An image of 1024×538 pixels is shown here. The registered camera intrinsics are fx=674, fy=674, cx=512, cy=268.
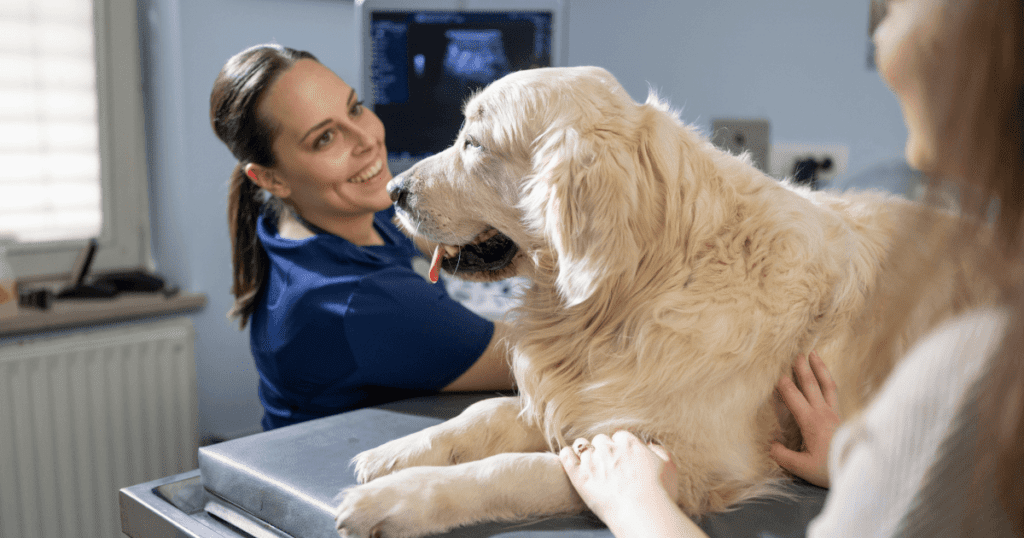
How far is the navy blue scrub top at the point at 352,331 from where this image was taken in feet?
4.34

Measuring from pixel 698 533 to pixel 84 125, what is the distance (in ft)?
8.71

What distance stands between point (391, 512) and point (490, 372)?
58 centimetres

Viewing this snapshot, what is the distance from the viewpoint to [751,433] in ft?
2.92

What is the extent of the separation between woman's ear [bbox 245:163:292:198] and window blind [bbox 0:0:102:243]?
1.35 metres

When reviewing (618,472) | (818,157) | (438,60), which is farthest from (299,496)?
(818,157)

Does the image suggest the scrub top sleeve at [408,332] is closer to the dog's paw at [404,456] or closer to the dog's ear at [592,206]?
the dog's paw at [404,456]

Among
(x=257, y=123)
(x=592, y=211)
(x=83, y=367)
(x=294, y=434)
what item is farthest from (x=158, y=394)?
(x=592, y=211)

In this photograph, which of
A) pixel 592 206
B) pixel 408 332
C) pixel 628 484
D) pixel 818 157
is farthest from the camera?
pixel 818 157

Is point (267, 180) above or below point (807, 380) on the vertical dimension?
above

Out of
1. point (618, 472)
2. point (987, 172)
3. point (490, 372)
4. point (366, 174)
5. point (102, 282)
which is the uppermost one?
point (987, 172)

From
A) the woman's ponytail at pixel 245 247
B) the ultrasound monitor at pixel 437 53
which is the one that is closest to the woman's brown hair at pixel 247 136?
the woman's ponytail at pixel 245 247

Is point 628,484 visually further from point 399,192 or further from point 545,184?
point 399,192

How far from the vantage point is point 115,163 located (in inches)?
100

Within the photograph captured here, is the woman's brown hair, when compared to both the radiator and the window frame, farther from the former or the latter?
the window frame
